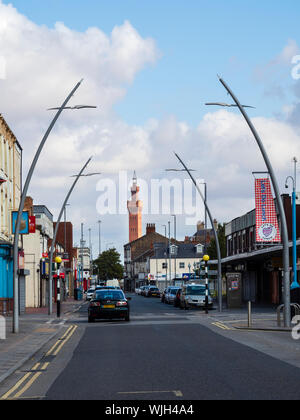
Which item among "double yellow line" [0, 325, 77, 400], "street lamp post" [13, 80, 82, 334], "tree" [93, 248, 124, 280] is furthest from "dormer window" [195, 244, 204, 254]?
"double yellow line" [0, 325, 77, 400]

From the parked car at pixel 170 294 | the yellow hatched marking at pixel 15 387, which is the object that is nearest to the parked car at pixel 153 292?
the parked car at pixel 170 294

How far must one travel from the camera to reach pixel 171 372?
47.9 feet

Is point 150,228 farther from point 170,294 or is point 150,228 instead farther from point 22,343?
point 22,343

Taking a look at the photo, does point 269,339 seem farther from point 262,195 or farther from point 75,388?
point 262,195

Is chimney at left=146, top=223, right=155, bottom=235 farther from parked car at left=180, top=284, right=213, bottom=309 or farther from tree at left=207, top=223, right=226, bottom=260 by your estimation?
parked car at left=180, top=284, right=213, bottom=309

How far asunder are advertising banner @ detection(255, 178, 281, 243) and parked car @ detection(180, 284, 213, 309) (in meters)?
12.6

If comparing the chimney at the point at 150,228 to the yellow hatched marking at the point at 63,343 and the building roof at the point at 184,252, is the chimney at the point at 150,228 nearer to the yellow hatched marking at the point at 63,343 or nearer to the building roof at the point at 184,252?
the building roof at the point at 184,252

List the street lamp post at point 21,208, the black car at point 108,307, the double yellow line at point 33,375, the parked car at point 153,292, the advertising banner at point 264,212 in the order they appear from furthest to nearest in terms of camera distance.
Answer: the parked car at point 153,292, the advertising banner at point 264,212, the black car at point 108,307, the street lamp post at point 21,208, the double yellow line at point 33,375

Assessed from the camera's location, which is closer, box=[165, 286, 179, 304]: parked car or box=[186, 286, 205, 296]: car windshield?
box=[186, 286, 205, 296]: car windshield

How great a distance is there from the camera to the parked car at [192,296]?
50656 mm

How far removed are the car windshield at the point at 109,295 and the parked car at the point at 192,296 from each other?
16.2 m

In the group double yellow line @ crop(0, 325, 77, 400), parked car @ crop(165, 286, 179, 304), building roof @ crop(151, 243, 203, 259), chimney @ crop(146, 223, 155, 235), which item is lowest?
parked car @ crop(165, 286, 179, 304)

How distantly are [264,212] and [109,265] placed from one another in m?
136

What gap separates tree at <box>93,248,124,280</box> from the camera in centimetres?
17238
